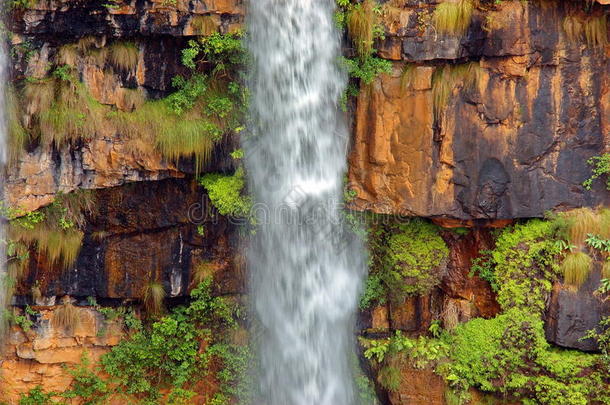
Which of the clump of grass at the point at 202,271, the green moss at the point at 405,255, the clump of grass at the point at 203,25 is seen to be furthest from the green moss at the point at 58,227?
the green moss at the point at 405,255

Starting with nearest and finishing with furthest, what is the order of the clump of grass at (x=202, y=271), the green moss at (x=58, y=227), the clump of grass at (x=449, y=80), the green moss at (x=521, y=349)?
the green moss at (x=521, y=349), the clump of grass at (x=449, y=80), the green moss at (x=58, y=227), the clump of grass at (x=202, y=271)

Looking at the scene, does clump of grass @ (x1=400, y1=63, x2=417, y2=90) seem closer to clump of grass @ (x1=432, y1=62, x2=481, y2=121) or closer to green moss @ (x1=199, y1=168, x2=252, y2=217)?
clump of grass @ (x1=432, y1=62, x2=481, y2=121)

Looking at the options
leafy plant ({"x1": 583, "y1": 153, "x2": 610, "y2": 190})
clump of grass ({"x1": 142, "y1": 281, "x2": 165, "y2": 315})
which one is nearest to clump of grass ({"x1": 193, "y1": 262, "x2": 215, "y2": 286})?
clump of grass ({"x1": 142, "y1": 281, "x2": 165, "y2": 315})

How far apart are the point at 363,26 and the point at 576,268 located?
151 inches

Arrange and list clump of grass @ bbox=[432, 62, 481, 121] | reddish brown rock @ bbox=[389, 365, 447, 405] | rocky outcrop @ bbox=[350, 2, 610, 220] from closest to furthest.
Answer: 1. rocky outcrop @ bbox=[350, 2, 610, 220]
2. clump of grass @ bbox=[432, 62, 481, 121]
3. reddish brown rock @ bbox=[389, 365, 447, 405]

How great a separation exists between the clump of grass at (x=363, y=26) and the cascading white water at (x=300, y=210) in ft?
0.82

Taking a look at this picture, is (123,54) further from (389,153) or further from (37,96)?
(389,153)

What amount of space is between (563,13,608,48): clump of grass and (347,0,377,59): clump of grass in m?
2.25

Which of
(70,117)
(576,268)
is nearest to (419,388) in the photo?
(576,268)

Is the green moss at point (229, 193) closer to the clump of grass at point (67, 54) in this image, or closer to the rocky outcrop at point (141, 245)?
the rocky outcrop at point (141, 245)

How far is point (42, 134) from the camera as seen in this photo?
23.3 ft

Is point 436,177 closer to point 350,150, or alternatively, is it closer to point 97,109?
point 350,150

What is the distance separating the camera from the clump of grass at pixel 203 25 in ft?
23.4

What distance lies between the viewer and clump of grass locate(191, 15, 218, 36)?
23.4 feet
